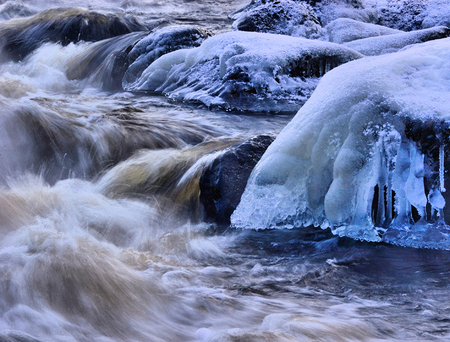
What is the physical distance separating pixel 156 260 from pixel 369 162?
4.74ft

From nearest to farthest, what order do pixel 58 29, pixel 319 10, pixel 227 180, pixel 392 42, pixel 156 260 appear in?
pixel 156 260 → pixel 227 180 → pixel 392 42 → pixel 319 10 → pixel 58 29

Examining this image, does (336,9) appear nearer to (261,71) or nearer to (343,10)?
(343,10)

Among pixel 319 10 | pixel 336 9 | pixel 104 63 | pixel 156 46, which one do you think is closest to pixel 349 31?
pixel 319 10

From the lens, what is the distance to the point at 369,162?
3295mm

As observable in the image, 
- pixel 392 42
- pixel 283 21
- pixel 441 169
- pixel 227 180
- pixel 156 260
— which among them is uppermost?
pixel 283 21

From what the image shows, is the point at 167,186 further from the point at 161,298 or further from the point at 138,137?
the point at 161,298

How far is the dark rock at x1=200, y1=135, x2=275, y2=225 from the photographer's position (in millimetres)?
3834

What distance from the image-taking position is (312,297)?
278cm

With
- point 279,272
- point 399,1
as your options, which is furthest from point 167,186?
point 399,1

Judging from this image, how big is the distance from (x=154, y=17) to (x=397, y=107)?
1080cm

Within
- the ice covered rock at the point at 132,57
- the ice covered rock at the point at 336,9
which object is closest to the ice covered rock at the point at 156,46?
the ice covered rock at the point at 132,57

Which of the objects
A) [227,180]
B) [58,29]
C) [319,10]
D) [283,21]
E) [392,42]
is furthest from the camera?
[58,29]

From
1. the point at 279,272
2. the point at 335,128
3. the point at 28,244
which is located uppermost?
the point at 335,128

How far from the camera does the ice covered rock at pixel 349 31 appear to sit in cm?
902
